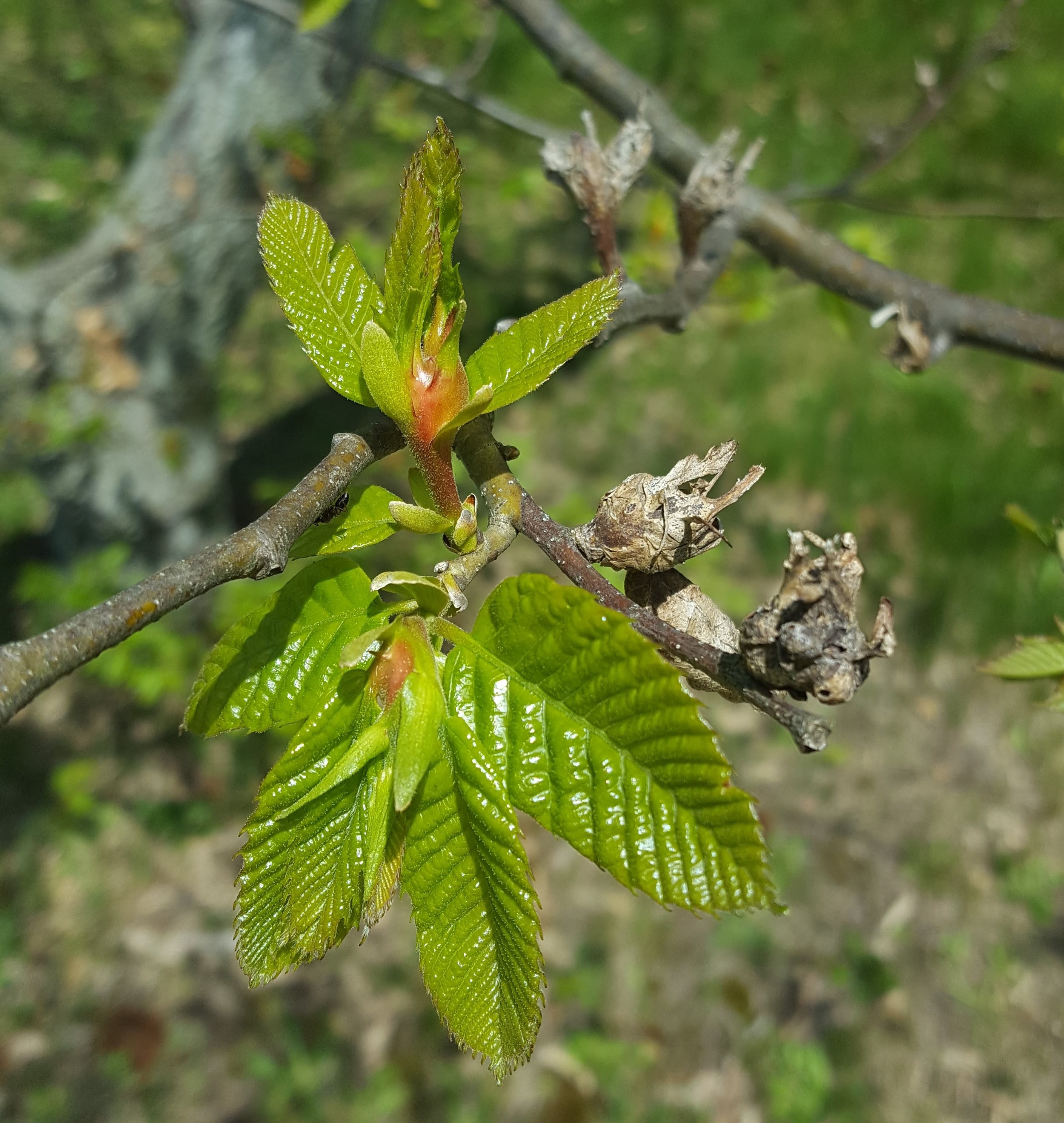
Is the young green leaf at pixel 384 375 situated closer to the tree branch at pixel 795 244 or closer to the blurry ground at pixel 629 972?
the tree branch at pixel 795 244

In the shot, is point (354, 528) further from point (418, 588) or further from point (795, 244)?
point (795, 244)

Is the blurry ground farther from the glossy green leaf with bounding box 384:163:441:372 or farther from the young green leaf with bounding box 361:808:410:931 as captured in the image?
the glossy green leaf with bounding box 384:163:441:372

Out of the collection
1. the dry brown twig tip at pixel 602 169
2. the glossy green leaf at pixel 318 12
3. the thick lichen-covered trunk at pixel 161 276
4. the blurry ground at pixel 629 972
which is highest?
the glossy green leaf at pixel 318 12

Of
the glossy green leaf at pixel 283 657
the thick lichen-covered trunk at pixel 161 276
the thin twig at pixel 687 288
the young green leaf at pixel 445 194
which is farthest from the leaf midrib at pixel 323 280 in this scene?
the thick lichen-covered trunk at pixel 161 276

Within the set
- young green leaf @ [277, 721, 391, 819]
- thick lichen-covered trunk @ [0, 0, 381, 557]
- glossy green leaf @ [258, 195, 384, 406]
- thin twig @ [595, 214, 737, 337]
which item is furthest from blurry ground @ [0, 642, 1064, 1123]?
glossy green leaf @ [258, 195, 384, 406]

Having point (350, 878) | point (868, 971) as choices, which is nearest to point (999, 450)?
point (868, 971)

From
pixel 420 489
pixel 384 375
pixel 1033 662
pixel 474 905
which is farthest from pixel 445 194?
pixel 1033 662
